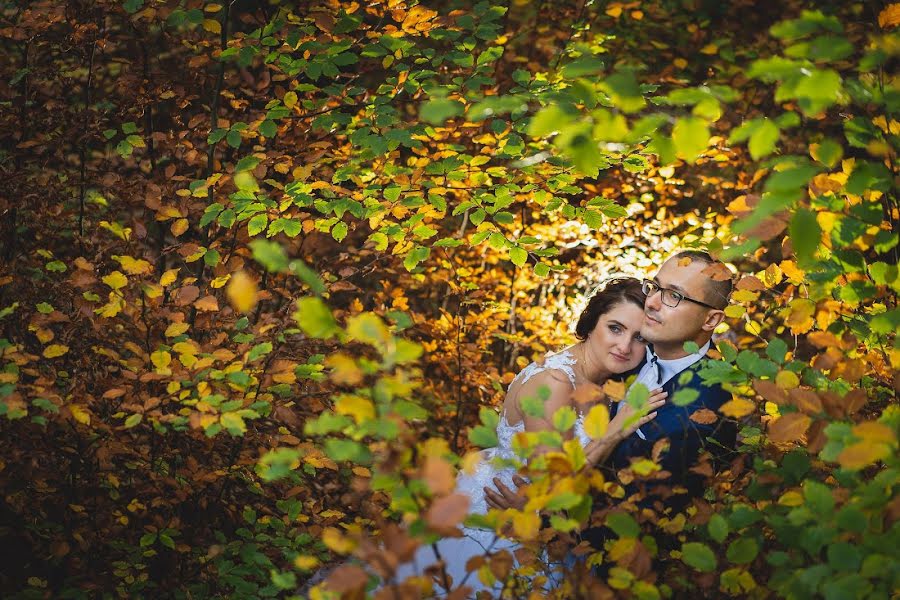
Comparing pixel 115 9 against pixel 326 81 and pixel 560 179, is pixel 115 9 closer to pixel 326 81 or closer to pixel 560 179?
pixel 326 81

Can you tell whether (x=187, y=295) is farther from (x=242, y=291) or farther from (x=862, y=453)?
(x=862, y=453)

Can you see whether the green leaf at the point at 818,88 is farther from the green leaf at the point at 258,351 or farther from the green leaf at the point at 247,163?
the green leaf at the point at 247,163

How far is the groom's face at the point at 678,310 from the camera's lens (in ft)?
9.55

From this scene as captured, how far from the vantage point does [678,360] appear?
120 inches

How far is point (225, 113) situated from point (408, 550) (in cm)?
388

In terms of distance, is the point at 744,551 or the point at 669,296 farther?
the point at 669,296

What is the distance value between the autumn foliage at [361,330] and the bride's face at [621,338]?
0.43 metres

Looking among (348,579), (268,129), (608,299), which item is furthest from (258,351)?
(608,299)

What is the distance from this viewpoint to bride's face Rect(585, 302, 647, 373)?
10.2ft

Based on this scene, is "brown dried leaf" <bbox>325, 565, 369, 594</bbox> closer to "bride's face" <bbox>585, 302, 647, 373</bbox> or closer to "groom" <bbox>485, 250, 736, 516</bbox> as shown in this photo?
"groom" <bbox>485, 250, 736, 516</bbox>

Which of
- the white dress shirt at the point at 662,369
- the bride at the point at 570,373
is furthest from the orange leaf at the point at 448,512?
the white dress shirt at the point at 662,369

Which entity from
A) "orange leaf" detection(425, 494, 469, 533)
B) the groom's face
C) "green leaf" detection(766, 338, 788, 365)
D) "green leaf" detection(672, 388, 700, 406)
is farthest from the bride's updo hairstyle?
"orange leaf" detection(425, 494, 469, 533)

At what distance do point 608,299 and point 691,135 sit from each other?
6.69 ft

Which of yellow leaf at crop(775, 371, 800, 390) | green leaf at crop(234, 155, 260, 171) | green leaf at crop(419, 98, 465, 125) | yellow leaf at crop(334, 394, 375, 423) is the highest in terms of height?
green leaf at crop(234, 155, 260, 171)
